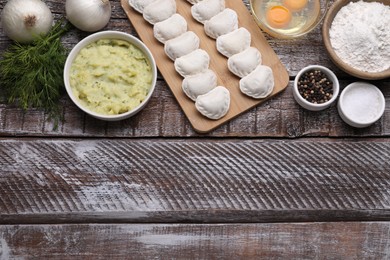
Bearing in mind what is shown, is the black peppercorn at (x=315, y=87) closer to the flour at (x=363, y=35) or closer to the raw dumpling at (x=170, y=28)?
the flour at (x=363, y=35)

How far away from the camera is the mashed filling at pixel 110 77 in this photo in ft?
5.24

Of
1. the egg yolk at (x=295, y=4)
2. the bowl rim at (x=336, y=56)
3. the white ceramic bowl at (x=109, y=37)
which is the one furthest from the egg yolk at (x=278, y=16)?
the white ceramic bowl at (x=109, y=37)

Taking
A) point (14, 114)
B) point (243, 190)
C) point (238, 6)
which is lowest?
point (243, 190)

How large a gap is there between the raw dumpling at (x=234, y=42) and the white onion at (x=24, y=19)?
47cm

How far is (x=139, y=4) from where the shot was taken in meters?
1.67

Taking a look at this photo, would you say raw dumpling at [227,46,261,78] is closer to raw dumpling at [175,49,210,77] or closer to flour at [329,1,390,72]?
raw dumpling at [175,49,210,77]

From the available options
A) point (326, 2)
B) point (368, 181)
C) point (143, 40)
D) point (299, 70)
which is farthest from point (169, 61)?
point (368, 181)

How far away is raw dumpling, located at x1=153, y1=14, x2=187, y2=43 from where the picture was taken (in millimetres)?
1654

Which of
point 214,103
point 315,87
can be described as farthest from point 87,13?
point 315,87

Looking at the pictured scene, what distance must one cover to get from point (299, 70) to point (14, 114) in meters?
0.79

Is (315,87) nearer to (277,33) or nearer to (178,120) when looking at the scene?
(277,33)

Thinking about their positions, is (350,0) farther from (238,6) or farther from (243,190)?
(243,190)

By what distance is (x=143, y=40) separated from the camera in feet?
5.53

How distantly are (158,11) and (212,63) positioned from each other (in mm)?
203
